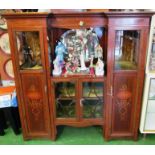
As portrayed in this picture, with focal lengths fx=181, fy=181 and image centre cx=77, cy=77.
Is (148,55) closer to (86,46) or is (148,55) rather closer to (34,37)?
(86,46)

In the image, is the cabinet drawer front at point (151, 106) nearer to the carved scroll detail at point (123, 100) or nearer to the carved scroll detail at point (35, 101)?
the carved scroll detail at point (123, 100)

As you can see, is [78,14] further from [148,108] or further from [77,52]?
[148,108]

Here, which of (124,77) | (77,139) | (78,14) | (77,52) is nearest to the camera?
(78,14)

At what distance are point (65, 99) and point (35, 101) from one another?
13.3 inches

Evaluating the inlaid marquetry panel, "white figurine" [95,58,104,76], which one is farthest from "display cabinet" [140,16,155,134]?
"white figurine" [95,58,104,76]

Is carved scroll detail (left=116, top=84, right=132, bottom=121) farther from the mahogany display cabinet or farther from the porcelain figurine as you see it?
the porcelain figurine

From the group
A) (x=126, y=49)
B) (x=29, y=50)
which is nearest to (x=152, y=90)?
(x=126, y=49)

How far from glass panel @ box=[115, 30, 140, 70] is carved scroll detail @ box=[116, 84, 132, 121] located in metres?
0.23

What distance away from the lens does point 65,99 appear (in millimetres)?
2072

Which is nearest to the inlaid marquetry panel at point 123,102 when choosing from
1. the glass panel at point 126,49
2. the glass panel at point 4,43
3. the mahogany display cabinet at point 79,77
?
the mahogany display cabinet at point 79,77

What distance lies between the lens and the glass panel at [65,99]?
203 centimetres

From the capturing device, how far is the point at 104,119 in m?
2.09

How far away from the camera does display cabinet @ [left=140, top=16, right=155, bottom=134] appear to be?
185 centimetres

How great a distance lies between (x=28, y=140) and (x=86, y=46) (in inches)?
52.2
